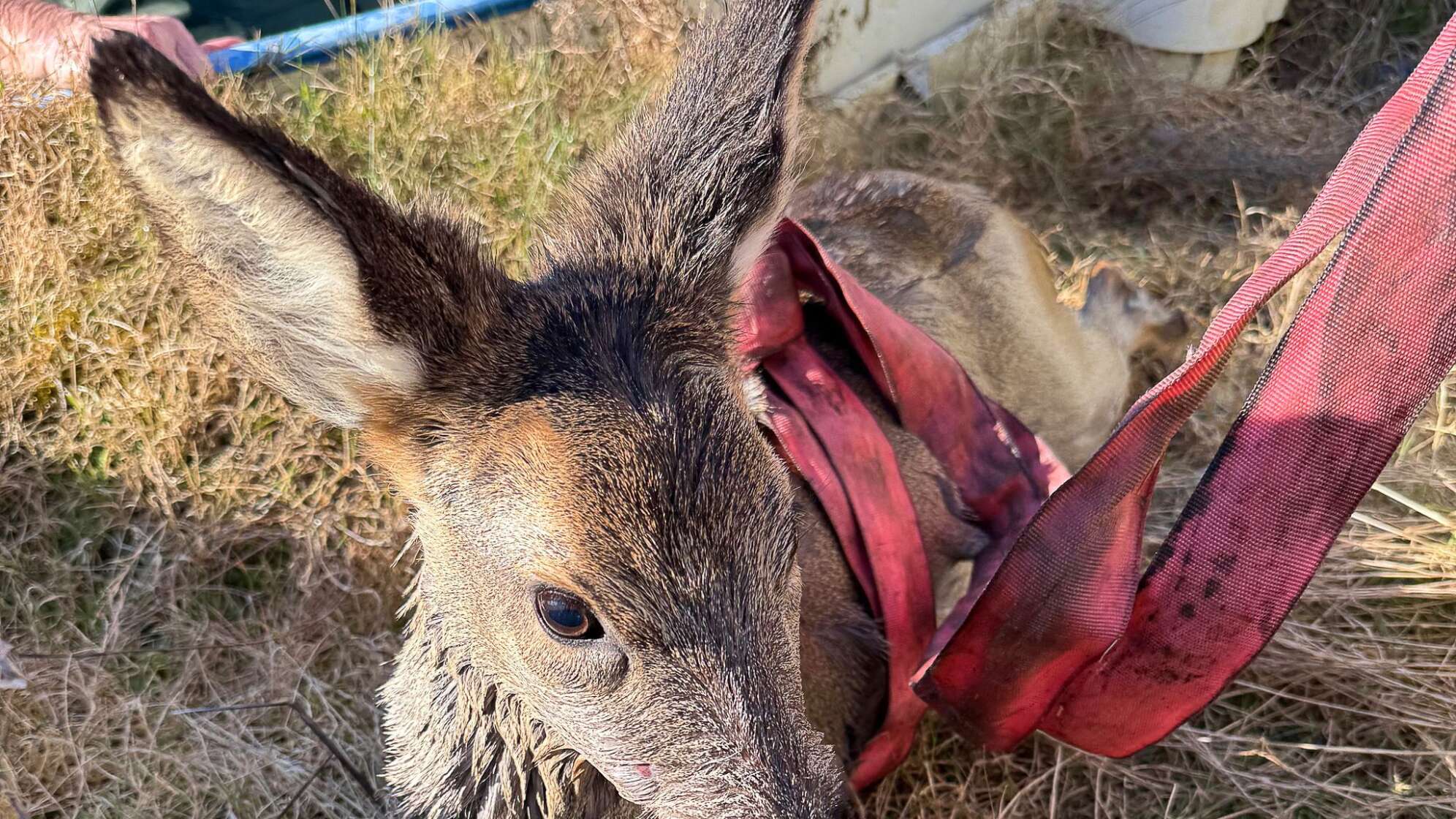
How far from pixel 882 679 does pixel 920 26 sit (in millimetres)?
3953

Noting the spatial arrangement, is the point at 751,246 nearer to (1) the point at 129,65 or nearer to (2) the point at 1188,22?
(1) the point at 129,65

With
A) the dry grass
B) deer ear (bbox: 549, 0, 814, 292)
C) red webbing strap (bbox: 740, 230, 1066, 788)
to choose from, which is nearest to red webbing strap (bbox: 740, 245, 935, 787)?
red webbing strap (bbox: 740, 230, 1066, 788)

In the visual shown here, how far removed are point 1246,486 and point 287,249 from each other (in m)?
Result: 1.70

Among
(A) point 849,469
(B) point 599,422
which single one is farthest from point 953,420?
(B) point 599,422

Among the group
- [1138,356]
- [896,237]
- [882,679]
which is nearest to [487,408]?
[882,679]

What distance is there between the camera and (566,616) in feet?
6.04

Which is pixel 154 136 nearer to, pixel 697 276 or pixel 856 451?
pixel 697 276

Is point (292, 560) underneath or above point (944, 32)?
underneath

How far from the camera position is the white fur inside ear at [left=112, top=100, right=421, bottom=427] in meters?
1.48

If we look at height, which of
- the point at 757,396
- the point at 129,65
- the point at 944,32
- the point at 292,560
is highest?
the point at 129,65

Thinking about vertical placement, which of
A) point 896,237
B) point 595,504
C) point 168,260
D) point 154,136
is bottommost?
point 896,237

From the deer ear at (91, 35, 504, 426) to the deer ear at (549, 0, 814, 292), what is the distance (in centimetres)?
30

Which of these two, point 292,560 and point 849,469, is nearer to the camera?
point 849,469

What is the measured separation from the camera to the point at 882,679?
262cm
